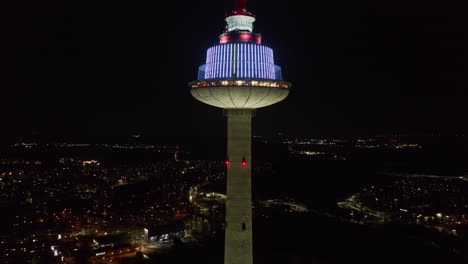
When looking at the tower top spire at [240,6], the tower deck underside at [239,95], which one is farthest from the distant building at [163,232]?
the tower top spire at [240,6]

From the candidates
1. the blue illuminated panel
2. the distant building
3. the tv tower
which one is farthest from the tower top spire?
the distant building

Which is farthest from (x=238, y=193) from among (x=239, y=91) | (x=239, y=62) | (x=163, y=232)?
(x=163, y=232)

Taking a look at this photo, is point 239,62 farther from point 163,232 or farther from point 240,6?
point 163,232

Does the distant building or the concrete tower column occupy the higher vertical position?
the concrete tower column

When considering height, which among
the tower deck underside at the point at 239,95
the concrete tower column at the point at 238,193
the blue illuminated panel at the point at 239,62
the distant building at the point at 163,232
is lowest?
the distant building at the point at 163,232

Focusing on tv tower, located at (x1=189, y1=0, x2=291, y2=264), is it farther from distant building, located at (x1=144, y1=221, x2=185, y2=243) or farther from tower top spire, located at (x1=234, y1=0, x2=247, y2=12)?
distant building, located at (x1=144, y1=221, x2=185, y2=243)

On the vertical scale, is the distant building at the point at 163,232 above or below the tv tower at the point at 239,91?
below

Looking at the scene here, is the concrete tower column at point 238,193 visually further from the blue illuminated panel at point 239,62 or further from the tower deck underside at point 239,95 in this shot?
the blue illuminated panel at point 239,62
